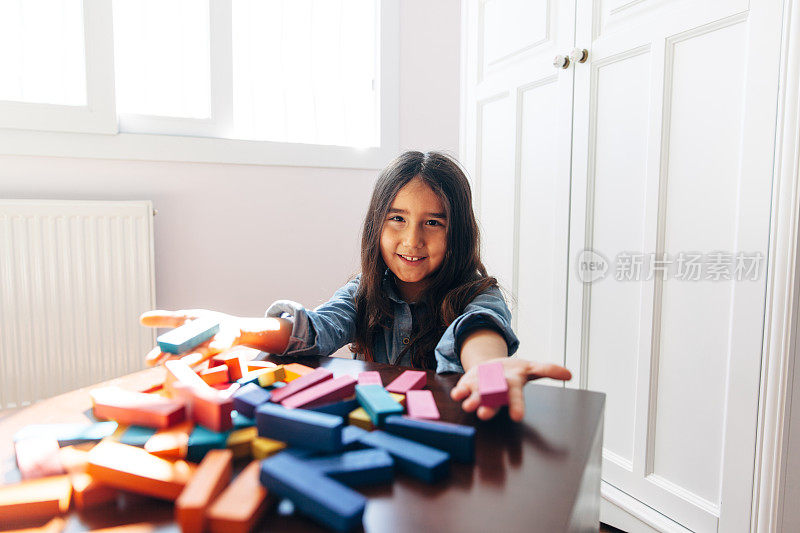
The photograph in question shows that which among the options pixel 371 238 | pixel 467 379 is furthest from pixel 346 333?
pixel 467 379

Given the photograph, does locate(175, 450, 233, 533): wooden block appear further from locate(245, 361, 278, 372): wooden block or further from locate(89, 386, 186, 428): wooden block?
locate(245, 361, 278, 372): wooden block

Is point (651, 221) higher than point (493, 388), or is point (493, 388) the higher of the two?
point (651, 221)

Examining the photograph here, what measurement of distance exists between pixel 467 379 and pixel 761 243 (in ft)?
2.75

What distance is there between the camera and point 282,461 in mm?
394

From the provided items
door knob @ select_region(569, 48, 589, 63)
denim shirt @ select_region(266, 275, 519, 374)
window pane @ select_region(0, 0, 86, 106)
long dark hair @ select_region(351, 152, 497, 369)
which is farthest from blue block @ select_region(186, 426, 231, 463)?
window pane @ select_region(0, 0, 86, 106)

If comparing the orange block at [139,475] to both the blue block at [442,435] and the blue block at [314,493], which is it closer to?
the blue block at [314,493]

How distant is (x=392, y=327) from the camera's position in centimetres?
108

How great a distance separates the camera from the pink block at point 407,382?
604mm

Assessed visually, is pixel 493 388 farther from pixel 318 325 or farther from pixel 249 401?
pixel 318 325

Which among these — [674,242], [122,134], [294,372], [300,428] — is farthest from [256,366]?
[122,134]

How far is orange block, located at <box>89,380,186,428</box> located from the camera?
1.60 ft

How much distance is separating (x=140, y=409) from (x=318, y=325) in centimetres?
41

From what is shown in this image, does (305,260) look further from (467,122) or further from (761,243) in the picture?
(761,243)

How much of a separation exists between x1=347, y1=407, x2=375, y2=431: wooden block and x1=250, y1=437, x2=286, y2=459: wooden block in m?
0.08
